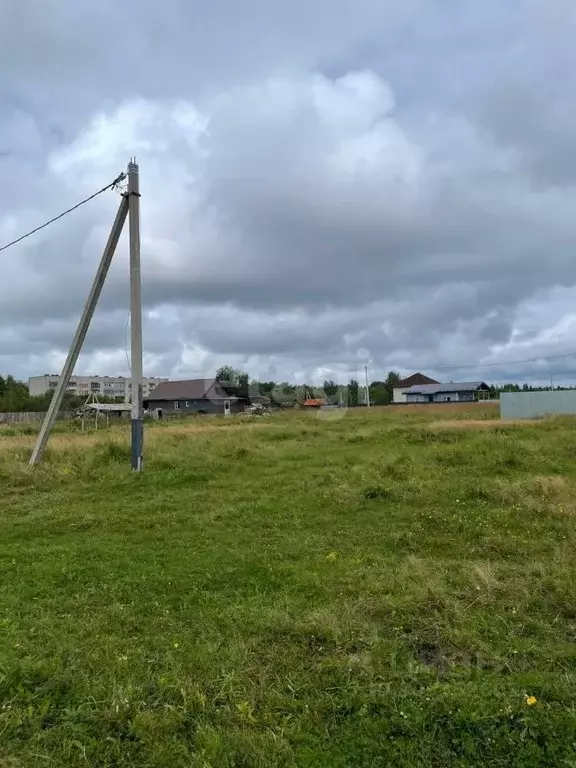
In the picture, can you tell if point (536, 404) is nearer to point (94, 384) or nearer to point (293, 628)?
point (293, 628)

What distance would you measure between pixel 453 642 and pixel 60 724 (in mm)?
2488

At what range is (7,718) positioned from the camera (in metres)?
2.96

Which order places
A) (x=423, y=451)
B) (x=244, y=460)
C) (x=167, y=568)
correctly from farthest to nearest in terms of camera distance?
(x=423, y=451) → (x=244, y=460) → (x=167, y=568)

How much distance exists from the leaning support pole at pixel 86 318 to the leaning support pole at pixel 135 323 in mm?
297

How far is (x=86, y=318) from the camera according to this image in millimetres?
12031

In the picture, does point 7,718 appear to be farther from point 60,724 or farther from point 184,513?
point 184,513

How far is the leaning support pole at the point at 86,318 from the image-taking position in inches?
468

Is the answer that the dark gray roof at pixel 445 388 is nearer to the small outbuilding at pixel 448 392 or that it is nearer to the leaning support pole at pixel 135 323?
the small outbuilding at pixel 448 392

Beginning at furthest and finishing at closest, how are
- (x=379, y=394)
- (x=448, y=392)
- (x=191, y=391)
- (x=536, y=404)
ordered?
(x=379, y=394) → (x=448, y=392) → (x=191, y=391) → (x=536, y=404)

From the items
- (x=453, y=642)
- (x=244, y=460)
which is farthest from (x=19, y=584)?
(x=244, y=460)

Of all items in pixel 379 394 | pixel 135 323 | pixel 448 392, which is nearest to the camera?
pixel 135 323

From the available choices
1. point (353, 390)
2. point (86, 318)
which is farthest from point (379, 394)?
point (86, 318)

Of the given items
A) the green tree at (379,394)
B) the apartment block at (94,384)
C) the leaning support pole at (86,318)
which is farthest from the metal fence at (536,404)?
the apartment block at (94,384)

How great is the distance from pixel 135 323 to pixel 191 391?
57142 mm
